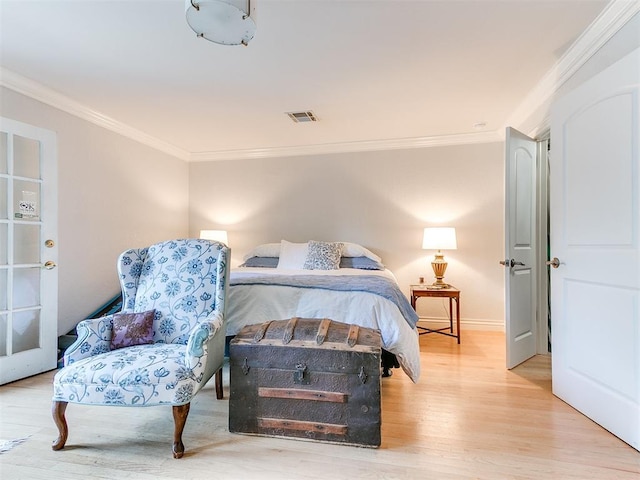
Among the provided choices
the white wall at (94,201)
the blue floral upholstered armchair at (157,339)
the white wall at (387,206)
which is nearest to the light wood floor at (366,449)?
the blue floral upholstered armchair at (157,339)

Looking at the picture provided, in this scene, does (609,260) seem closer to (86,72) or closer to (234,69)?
(234,69)

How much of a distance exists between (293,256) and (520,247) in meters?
2.21

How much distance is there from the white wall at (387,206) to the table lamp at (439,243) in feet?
1.03

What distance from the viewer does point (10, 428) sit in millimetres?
1849

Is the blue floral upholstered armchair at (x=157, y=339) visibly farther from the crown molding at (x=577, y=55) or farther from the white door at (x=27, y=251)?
the crown molding at (x=577, y=55)

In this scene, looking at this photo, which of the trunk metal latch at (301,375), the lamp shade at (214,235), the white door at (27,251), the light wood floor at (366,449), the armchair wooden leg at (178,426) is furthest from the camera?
the lamp shade at (214,235)

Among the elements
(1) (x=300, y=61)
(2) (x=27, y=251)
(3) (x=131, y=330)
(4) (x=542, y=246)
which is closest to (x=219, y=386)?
(3) (x=131, y=330)

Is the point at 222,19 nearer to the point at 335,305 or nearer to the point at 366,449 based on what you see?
the point at 335,305

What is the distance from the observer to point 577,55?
2.17 meters

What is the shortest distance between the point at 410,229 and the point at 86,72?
11.3 ft

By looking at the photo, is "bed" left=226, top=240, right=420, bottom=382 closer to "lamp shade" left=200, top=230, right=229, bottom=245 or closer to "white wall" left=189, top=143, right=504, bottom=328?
"white wall" left=189, top=143, right=504, bottom=328

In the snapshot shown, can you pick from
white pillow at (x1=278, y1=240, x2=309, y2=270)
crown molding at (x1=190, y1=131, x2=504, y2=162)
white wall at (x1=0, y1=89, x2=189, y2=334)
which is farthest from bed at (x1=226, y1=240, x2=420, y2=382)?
crown molding at (x1=190, y1=131, x2=504, y2=162)

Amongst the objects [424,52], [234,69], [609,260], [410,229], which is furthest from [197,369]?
[410,229]

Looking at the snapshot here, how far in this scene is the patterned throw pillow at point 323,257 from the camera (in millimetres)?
3562
